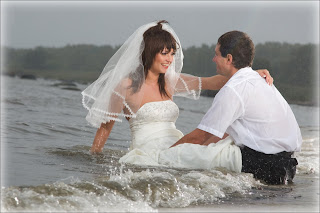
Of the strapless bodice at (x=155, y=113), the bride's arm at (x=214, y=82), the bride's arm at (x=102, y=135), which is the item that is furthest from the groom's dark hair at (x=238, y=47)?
the bride's arm at (x=102, y=135)

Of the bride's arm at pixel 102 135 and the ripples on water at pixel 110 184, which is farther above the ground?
the bride's arm at pixel 102 135

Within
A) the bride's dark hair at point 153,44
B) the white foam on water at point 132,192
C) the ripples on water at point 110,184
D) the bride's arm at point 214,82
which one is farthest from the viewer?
the bride's arm at point 214,82

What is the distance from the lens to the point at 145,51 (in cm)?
650

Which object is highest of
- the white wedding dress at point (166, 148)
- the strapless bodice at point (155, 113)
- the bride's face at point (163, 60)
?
the bride's face at point (163, 60)

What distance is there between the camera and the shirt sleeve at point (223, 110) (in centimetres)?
561

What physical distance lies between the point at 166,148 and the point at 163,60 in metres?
0.98

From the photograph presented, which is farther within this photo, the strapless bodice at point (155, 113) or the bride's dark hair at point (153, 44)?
the strapless bodice at point (155, 113)

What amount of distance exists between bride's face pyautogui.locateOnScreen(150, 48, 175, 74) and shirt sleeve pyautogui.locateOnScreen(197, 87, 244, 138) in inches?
40.0

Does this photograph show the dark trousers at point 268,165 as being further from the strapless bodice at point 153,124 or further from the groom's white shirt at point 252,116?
the strapless bodice at point 153,124

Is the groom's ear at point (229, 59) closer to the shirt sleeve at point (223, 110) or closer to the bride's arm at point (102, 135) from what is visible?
the shirt sleeve at point (223, 110)

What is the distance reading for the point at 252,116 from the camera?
572 centimetres

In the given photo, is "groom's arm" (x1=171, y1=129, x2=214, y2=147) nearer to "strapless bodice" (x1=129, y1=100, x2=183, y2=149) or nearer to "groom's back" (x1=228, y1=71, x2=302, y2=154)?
"groom's back" (x1=228, y1=71, x2=302, y2=154)

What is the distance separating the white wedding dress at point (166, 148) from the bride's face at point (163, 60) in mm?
391

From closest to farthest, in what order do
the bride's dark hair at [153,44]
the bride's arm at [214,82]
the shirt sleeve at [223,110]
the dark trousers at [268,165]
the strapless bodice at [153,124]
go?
the shirt sleeve at [223,110], the dark trousers at [268,165], the bride's dark hair at [153,44], the strapless bodice at [153,124], the bride's arm at [214,82]
